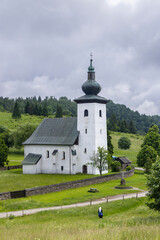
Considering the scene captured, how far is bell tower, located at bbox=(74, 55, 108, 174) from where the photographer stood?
5591 cm

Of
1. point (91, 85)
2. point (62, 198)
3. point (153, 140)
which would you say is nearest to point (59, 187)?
point (62, 198)

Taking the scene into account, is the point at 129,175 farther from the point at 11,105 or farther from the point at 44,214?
the point at 11,105

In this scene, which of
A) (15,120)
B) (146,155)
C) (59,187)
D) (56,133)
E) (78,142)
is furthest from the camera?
(15,120)

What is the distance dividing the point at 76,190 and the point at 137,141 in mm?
78829

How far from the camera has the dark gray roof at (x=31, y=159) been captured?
5777 cm

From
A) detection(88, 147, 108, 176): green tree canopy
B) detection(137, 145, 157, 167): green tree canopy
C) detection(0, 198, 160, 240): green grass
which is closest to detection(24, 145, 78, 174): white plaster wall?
detection(88, 147, 108, 176): green tree canopy

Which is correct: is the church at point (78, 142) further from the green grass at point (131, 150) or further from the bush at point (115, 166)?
the green grass at point (131, 150)

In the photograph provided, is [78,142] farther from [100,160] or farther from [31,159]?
[31,159]

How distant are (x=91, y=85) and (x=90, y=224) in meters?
40.9

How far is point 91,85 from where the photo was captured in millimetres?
56375

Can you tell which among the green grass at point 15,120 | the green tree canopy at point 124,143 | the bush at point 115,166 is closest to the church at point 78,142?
the bush at point 115,166

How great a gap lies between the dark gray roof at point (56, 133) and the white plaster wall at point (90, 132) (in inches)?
66.4

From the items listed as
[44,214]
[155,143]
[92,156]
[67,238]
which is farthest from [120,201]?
[155,143]

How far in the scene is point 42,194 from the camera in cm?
3606
